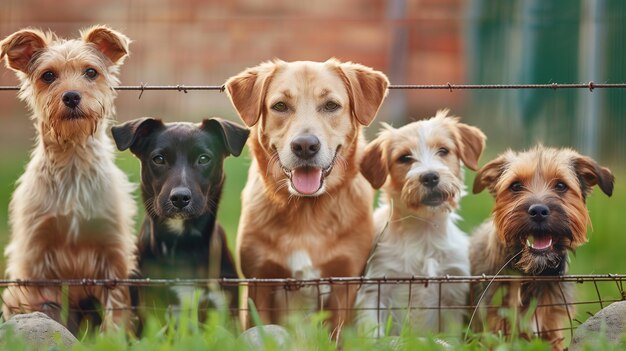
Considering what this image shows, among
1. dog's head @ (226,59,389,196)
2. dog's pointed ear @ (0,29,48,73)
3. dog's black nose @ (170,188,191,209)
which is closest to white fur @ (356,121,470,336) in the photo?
dog's head @ (226,59,389,196)

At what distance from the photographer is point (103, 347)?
13.6ft

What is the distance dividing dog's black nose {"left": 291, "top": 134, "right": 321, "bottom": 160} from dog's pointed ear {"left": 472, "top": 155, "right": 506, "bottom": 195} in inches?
35.8

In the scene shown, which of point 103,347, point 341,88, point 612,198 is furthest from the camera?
point 612,198

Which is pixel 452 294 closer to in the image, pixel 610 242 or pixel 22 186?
pixel 610 242

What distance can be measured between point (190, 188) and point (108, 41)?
3.25ft

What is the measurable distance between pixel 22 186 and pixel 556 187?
2.80 m

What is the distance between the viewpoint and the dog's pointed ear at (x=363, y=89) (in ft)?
17.8

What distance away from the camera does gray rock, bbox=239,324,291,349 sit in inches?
180

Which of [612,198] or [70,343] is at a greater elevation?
[612,198]

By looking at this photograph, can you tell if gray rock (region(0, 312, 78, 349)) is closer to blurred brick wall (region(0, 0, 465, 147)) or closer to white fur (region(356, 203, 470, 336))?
white fur (region(356, 203, 470, 336))

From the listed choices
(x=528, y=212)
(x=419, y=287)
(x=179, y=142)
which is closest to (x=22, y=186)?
(x=179, y=142)

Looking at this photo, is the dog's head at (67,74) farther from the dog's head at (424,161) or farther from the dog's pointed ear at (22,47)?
the dog's head at (424,161)

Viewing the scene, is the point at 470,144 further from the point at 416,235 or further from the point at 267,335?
the point at 267,335

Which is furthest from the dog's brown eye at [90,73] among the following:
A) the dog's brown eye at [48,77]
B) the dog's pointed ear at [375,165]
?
the dog's pointed ear at [375,165]
